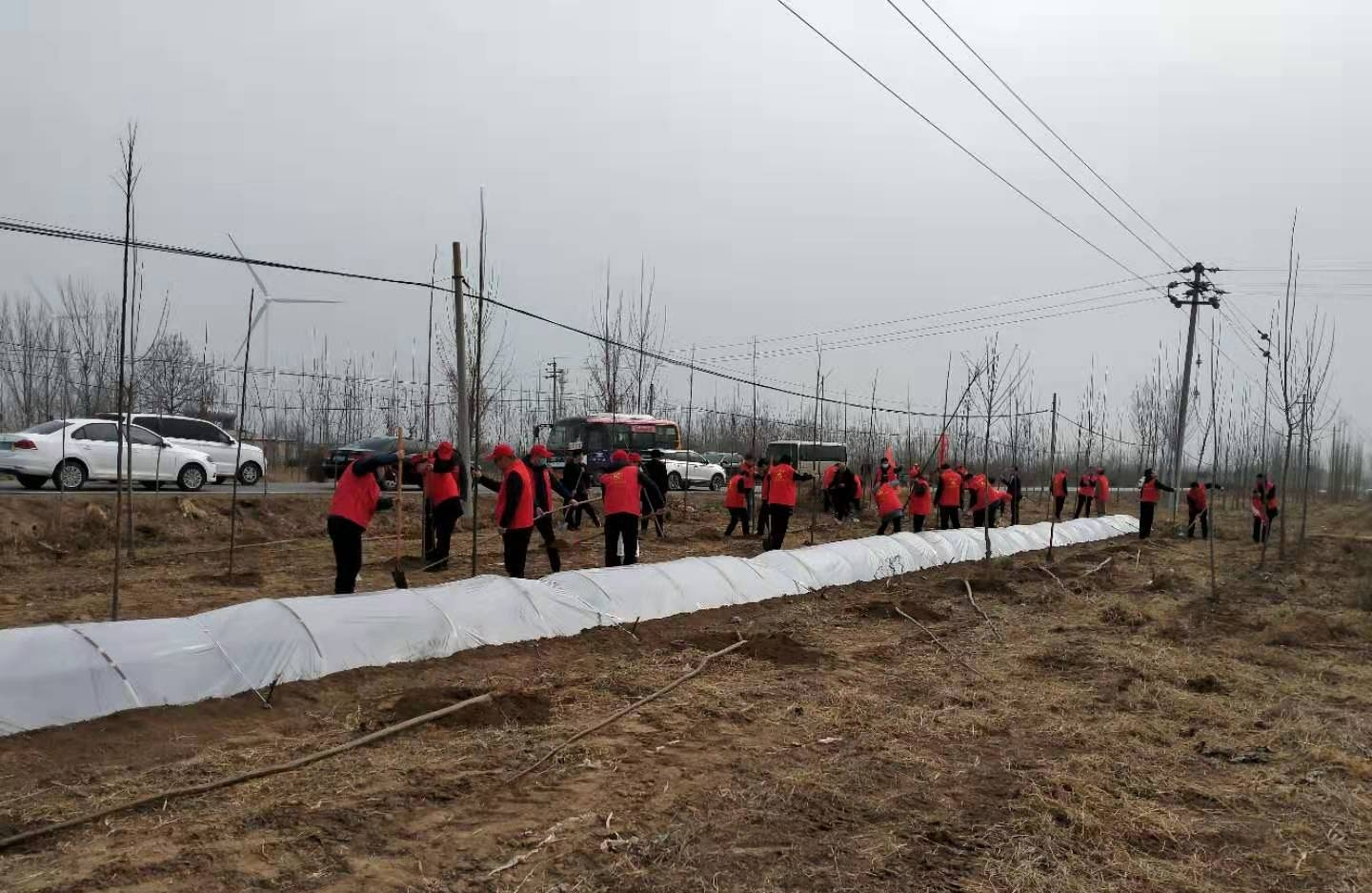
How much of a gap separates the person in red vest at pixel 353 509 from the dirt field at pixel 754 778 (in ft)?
5.63

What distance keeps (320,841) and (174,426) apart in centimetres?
1685

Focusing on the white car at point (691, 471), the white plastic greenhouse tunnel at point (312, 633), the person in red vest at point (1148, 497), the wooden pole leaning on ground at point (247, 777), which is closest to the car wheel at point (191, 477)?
the white plastic greenhouse tunnel at point (312, 633)

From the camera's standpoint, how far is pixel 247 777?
13.2 feet

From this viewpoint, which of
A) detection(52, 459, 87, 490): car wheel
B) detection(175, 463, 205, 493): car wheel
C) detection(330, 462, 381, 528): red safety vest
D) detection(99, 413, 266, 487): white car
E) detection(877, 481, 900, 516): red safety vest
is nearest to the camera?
detection(330, 462, 381, 528): red safety vest

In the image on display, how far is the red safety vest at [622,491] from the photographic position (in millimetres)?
9945

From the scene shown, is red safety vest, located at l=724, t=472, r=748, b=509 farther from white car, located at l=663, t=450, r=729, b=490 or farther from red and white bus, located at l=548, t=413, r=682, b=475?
white car, located at l=663, t=450, r=729, b=490

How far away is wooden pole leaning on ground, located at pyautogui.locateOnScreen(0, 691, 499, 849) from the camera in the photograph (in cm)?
343

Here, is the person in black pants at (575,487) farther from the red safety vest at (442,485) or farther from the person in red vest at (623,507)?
the red safety vest at (442,485)

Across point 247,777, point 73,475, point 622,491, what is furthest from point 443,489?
point 73,475

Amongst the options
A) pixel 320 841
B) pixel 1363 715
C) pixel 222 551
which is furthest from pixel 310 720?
pixel 222 551

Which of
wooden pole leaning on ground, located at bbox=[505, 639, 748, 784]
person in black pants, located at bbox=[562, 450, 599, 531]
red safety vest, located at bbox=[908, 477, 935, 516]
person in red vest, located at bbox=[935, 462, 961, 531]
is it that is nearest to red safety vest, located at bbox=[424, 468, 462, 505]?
person in black pants, located at bbox=[562, 450, 599, 531]

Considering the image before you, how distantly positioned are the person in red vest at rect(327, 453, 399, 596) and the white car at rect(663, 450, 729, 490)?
58.9ft

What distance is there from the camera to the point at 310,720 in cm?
512

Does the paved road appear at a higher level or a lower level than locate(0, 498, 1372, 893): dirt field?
higher
